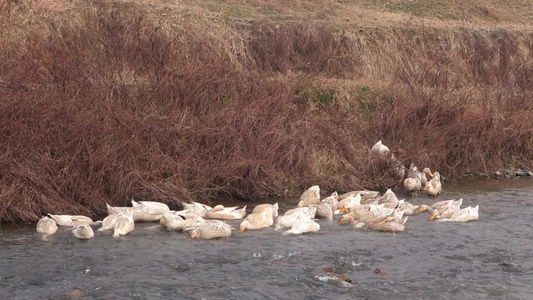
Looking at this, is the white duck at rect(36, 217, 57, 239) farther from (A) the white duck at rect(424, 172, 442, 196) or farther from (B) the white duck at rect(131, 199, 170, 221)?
(A) the white duck at rect(424, 172, 442, 196)

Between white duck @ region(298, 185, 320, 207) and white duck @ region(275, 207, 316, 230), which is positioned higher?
white duck @ region(275, 207, 316, 230)

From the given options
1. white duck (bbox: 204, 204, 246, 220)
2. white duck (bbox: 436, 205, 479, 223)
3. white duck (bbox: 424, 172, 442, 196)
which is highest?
white duck (bbox: 436, 205, 479, 223)

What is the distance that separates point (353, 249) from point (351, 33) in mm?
14407

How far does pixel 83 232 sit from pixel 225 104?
18.5 ft

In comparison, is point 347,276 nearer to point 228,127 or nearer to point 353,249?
point 353,249

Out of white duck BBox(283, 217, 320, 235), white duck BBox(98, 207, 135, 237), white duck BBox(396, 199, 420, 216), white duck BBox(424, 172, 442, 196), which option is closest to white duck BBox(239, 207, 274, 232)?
white duck BBox(283, 217, 320, 235)

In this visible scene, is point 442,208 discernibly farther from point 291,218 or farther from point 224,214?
point 224,214

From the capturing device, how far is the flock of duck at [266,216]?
33.9 feet

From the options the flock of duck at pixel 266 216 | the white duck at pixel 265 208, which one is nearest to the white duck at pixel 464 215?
the flock of duck at pixel 266 216

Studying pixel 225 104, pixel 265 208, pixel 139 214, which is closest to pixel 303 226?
pixel 265 208

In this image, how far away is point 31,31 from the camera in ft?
57.8

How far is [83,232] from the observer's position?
10047 mm

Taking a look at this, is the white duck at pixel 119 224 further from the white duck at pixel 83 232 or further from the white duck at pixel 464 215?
the white duck at pixel 464 215

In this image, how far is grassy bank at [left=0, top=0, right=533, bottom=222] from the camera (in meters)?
12.1
